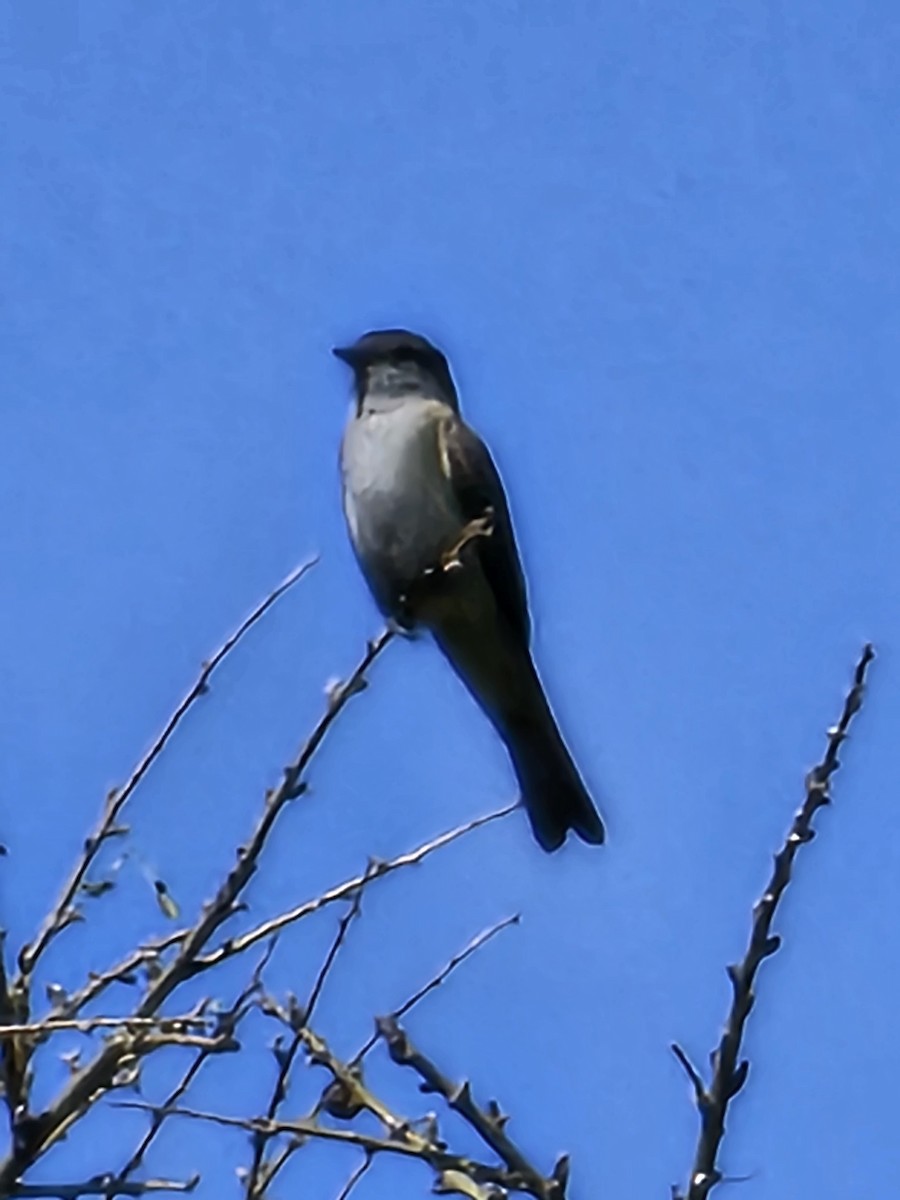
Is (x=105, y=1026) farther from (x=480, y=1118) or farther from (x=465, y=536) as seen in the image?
(x=465, y=536)

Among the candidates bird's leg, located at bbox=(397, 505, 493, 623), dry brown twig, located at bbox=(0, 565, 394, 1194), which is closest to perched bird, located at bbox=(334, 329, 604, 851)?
bird's leg, located at bbox=(397, 505, 493, 623)

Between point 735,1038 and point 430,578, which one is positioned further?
point 430,578

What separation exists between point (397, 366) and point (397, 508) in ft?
2.51

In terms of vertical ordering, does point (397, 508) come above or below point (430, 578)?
above

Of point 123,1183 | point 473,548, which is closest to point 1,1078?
point 123,1183

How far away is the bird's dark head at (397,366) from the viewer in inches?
269

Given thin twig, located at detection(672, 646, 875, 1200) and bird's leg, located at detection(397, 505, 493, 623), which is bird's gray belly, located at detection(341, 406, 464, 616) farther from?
thin twig, located at detection(672, 646, 875, 1200)

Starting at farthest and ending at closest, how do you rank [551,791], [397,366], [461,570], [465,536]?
1. [397,366]
2. [551,791]
3. [461,570]
4. [465,536]

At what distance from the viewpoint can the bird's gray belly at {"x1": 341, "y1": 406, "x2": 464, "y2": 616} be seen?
20.6 ft

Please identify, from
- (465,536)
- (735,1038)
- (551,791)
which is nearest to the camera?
(735,1038)

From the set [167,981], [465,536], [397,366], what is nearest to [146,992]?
[167,981]

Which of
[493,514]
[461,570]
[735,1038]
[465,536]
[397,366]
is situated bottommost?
[735,1038]

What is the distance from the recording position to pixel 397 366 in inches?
271

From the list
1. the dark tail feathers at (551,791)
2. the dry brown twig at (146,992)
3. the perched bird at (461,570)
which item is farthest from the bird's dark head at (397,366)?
the dry brown twig at (146,992)
